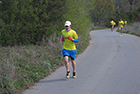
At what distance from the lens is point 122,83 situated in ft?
20.6

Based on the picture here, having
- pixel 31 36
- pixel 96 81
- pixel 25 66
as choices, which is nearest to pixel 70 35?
pixel 96 81

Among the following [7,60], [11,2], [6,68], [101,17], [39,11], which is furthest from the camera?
[101,17]

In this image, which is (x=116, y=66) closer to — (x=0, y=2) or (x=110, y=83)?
(x=110, y=83)

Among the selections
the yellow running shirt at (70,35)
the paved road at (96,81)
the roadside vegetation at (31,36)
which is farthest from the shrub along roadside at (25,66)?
the yellow running shirt at (70,35)

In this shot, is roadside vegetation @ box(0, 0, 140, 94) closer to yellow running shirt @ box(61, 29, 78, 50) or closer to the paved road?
the paved road

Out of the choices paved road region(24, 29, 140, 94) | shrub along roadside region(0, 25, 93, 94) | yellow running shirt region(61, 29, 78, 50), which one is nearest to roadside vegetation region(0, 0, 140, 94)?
shrub along roadside region(0, 25, 93, 94)

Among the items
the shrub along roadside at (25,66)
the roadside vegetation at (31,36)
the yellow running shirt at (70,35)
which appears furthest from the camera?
the yellow running shirt at (70,35)

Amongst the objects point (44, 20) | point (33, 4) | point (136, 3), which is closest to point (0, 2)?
point (33, 4)

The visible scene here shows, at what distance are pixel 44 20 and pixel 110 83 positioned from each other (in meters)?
5.99

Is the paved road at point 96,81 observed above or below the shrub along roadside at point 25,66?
below

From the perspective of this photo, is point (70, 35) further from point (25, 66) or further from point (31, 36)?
point (31, 36)

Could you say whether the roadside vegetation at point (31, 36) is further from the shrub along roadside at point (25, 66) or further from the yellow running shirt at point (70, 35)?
the yellow running shirt at point (70, 35)

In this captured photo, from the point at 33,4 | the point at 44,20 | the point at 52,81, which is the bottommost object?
the point at 52,81

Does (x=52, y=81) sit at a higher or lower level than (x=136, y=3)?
lower
